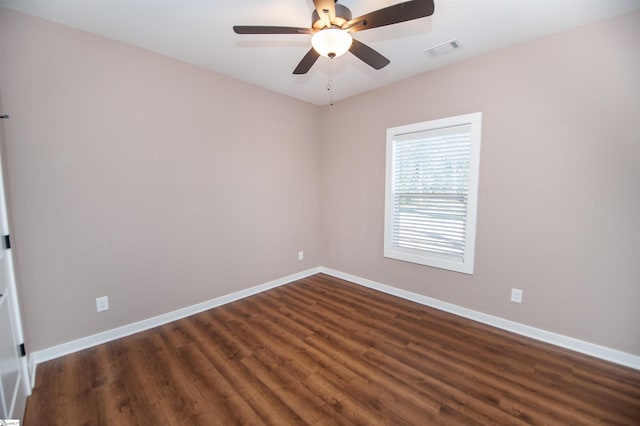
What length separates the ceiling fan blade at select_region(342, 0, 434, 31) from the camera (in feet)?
4.66

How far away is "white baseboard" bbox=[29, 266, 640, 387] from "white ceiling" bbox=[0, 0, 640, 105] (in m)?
2.61

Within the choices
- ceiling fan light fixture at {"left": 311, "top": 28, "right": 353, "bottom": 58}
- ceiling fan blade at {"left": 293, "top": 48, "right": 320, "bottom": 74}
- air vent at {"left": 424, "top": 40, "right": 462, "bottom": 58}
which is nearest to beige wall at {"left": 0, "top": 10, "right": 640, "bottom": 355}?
air vent at {"left": 424, "top": 40, "right": 462, "bottom": 58}

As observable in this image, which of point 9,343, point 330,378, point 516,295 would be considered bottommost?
point 330,378

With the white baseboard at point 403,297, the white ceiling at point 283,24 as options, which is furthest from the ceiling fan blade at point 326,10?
the white baseboard at point 403,297

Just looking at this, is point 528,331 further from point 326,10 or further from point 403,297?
point 326,10

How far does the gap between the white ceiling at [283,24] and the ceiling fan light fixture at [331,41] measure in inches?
17.5

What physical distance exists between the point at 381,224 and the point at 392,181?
0.59m

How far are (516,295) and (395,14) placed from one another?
8.61ft

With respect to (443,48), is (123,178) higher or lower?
lower

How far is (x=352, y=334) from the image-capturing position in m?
2.54

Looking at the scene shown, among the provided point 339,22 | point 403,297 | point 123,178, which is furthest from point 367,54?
point 403,297

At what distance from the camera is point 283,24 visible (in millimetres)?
2158

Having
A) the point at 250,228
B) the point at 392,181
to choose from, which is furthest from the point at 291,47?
the point at 250,228

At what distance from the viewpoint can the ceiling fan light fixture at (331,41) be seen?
162 cm
